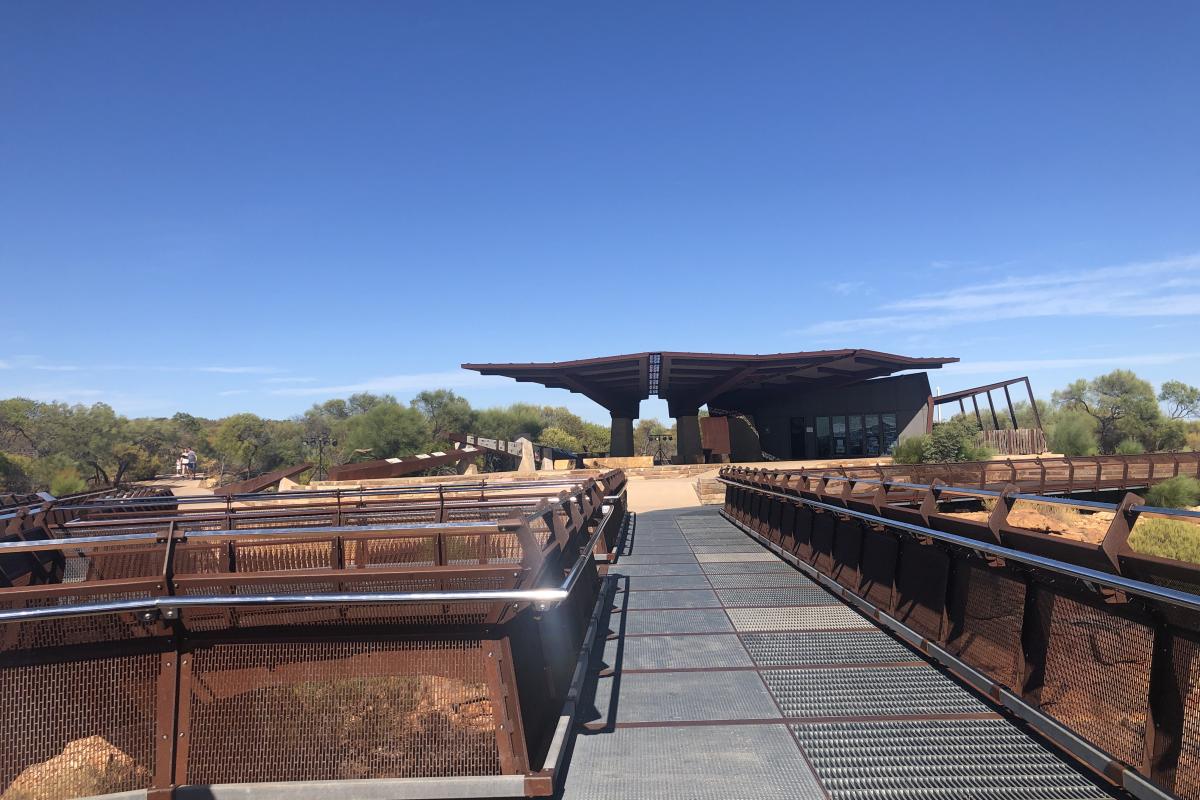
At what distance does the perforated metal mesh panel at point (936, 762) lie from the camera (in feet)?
11.2

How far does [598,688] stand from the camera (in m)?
5.05

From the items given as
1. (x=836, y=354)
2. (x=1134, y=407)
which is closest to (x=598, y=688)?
(x=836, y=354)

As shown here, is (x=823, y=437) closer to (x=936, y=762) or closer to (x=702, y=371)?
(x=702, y=371)

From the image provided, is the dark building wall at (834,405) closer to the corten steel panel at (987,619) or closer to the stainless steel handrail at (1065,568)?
the stainless steel handrail at (1065,568)

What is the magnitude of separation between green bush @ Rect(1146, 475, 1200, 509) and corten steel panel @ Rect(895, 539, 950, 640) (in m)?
17.3

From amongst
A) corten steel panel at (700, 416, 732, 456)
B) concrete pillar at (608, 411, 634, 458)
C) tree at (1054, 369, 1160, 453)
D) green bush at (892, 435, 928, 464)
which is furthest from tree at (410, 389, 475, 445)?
tree at (1054, 369, 1160, 453)

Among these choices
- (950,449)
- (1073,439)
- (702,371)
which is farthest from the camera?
(702,371)

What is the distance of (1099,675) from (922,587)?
223 centimetres

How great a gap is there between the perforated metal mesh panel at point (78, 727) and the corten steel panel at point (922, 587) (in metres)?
5.07

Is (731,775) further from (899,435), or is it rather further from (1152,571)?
(899,435)

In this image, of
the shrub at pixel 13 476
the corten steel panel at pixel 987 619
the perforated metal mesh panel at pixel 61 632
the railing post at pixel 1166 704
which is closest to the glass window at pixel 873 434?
the corten steel panel at pixel 987 619

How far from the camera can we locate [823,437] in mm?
51844

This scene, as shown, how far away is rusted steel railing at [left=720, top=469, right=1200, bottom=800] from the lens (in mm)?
3084

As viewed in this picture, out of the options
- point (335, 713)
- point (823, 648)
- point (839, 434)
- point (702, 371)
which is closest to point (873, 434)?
point (839, 434)
